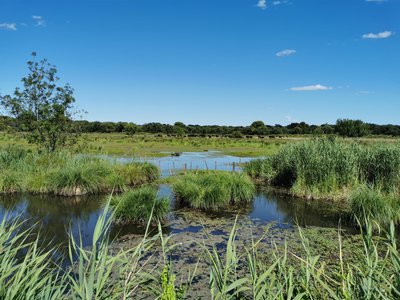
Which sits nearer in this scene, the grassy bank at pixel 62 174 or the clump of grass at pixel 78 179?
the clump of grass at pixel 78 179

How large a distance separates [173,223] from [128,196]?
1.66 meters

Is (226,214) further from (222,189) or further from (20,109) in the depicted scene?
(20,109)

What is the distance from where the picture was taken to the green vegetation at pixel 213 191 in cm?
1253

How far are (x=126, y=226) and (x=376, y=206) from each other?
7.48m

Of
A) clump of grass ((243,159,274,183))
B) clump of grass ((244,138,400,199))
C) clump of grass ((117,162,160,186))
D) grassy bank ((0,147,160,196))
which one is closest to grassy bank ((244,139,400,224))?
clump of grass ((244,138,400,199))

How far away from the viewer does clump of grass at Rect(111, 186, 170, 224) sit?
10.1 m

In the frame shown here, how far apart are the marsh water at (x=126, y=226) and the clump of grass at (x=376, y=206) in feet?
2.38

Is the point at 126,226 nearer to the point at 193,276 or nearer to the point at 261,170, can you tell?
the point at 193,276

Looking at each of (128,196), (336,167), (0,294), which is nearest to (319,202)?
(336,167)

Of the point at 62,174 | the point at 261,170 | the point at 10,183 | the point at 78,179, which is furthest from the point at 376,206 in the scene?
the point at 10,183

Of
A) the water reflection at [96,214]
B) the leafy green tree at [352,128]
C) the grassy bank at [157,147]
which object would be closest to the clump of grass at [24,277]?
the water reflection at [96,214]

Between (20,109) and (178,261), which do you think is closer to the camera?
(178,261)

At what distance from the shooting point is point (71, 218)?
11.1 meters

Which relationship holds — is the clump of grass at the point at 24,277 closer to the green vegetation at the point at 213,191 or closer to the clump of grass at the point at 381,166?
the green vegetation at the point at 213,191
